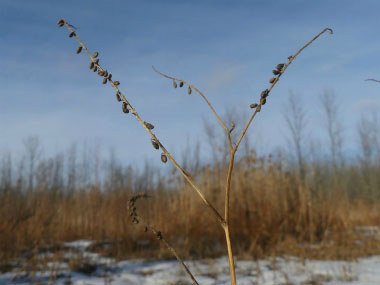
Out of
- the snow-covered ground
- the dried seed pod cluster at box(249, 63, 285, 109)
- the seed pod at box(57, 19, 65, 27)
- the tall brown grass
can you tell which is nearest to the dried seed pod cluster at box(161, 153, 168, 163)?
the dried seed pod cluster at box(249, 63, 285, 109)

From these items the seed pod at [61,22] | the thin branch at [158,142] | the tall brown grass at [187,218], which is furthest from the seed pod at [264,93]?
the tall brown grass at [187,218]

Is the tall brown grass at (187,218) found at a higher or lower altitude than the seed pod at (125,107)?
lower

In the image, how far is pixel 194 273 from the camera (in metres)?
3.53

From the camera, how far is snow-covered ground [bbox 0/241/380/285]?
311 centimetres

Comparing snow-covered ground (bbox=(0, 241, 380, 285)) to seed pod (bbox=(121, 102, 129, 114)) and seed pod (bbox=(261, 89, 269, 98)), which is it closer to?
seed pod (bbox=(121, 102, 129, 114))

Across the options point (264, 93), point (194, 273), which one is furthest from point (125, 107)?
point (194, 273)

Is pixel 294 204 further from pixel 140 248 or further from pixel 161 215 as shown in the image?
pixel 140 248

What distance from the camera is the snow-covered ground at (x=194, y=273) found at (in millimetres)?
3109

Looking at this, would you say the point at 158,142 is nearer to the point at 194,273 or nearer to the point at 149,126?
the point at 149,126

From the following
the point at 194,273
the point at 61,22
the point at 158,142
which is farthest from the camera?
the point at 194,273

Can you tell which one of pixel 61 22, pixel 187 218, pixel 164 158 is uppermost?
pixel 61 22

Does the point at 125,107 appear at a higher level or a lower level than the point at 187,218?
higher

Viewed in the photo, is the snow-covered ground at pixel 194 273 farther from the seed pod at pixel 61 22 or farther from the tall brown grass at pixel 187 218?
the seed pod at pixel 61 22

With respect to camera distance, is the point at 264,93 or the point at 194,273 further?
the point at 194,273
